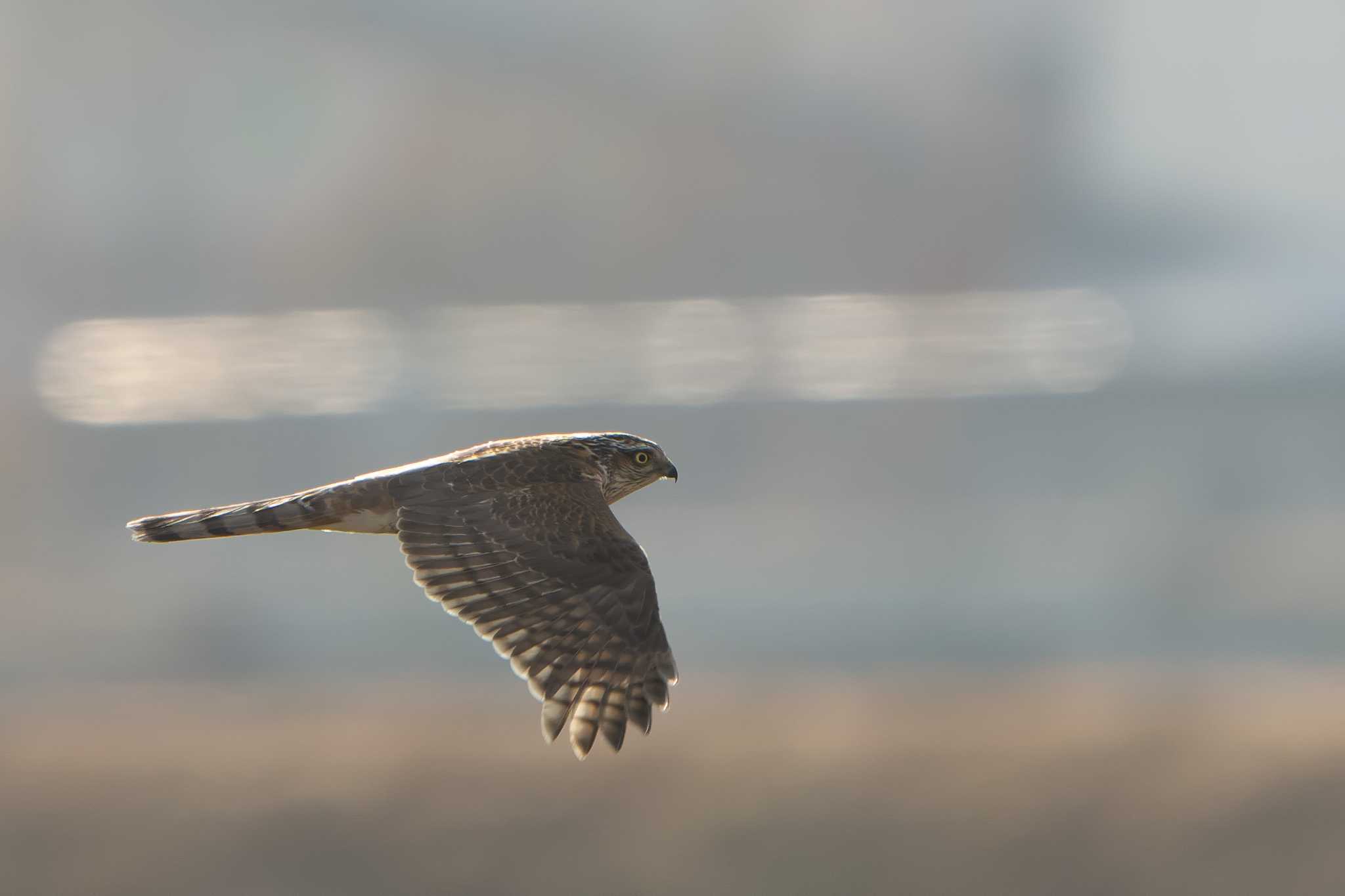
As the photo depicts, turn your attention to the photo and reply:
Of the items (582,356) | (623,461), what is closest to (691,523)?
(582,356)

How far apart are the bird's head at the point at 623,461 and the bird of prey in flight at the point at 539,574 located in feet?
0.97

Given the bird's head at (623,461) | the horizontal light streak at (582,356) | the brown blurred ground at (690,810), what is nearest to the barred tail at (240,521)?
the bird's head at (623,461)

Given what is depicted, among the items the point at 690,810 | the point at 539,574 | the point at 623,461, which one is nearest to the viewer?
the point at 539,574

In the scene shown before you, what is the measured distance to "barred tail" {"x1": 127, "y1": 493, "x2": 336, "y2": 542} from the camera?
4.73 meters

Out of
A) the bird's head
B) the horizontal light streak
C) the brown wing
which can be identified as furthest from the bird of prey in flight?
the horizontal light streak

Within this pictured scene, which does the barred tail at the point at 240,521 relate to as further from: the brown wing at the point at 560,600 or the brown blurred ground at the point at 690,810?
the brown blurred ground at the point at 690,810

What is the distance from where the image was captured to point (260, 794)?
1633 centimetres

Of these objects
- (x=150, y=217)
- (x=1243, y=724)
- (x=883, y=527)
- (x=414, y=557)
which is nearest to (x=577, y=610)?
(x=414, y=557)

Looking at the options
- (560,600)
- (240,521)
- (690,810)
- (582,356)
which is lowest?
(690,810)

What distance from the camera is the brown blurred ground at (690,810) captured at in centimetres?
1555

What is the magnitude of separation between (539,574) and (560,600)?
3.7 inches

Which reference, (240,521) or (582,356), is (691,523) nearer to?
(582,356)

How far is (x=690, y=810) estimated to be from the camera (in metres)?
16.6

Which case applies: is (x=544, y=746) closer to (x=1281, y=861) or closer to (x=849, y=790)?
(x=849, y=790)
